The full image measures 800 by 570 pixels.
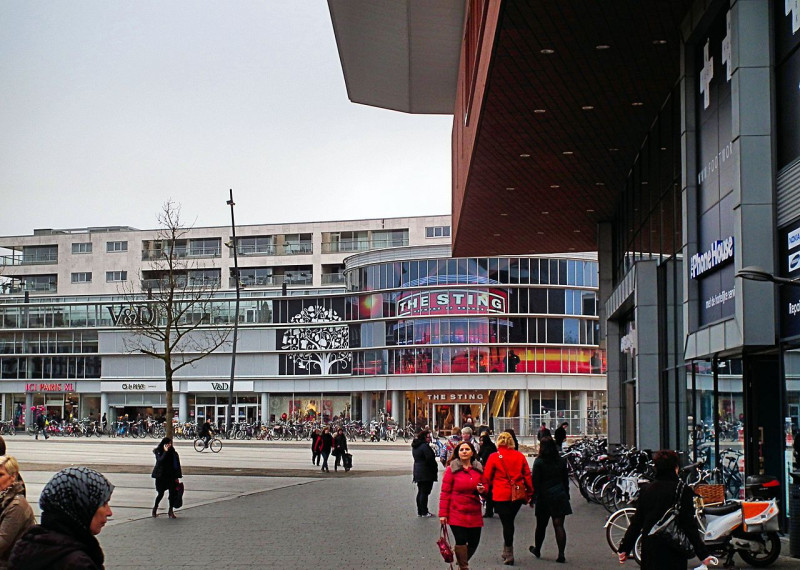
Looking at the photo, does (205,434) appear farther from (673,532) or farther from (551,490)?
(673,532)

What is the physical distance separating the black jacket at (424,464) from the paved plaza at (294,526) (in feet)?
2.64

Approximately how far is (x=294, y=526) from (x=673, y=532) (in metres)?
11.4

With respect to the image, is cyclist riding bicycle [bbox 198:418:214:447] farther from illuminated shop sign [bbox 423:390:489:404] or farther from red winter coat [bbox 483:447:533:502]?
red winter coat [bbox 483:447:533:502]

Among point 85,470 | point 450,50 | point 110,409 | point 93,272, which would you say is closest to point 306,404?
point 110,409

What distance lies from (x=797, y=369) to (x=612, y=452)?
13134 mm

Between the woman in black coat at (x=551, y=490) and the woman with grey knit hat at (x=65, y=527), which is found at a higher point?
the woman with grey knit hat at (x=65, y=527)

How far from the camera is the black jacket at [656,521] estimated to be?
820 cm

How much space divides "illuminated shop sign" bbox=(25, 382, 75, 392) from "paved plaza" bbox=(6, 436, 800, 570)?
185 ft

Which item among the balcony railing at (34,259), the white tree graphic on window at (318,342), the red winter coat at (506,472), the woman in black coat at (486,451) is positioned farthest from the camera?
the balcony railing at (34,259)

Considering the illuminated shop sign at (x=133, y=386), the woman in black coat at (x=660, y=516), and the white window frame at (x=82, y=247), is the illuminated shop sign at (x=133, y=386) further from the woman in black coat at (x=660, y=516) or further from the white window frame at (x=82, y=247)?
the woman in black coat at (x=660, y=516)

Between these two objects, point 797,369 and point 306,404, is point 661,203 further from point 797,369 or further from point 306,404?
point 306,404

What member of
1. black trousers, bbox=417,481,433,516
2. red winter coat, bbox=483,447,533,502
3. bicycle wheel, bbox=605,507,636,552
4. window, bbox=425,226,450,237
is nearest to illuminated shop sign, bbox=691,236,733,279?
bicycle wheel, bbox=605,507,636,552

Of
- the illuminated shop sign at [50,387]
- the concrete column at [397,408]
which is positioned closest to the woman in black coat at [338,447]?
the concrete column at [397,408]

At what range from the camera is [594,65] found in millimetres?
19703
